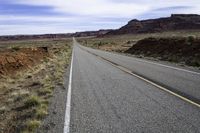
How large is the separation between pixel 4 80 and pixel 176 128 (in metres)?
13.4

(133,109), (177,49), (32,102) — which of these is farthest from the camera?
(177,49)

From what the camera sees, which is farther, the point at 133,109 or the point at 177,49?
the point at 177,49

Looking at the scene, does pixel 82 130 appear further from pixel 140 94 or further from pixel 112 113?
pixel 140 94

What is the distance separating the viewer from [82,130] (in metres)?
6.80

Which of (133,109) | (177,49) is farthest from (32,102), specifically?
(177,49)

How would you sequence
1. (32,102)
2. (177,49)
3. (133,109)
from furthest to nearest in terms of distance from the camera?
(177,49) < (32,102) < (133,109)

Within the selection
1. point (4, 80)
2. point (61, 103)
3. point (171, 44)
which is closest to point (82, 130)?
point (61, 103)

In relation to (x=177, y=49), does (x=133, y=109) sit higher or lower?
higher

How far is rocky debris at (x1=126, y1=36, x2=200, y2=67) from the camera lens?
2758 cm

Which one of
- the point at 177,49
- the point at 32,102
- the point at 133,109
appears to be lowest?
the point at 177,49

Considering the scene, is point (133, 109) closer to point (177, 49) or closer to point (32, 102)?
point (32, 102)

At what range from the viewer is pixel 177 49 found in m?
34.4

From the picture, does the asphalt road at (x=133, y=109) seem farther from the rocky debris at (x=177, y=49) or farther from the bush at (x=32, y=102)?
the rocky debris at (x=177, y=49)

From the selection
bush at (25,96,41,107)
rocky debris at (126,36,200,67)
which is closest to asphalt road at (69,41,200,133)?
bush at (25,96,41,107)
